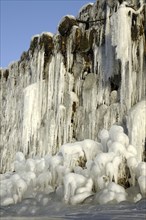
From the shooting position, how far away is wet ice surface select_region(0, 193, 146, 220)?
39.2ft

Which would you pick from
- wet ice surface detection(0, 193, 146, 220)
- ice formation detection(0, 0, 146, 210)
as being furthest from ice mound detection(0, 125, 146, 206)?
wet ice surface detection(0, 193, 146, 220)

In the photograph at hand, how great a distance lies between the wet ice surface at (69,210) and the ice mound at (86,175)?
14.6 inches

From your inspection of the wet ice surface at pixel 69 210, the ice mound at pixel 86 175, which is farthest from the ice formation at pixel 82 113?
the wet ice surface at pixel 69 210

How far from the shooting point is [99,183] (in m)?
15.7

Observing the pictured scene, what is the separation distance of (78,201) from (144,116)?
5149 millimetres

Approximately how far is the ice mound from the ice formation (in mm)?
37

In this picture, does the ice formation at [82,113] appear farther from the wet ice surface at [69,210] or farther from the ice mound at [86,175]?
the wet ice surface at [69,210]

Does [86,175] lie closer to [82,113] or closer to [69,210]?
[69,210]

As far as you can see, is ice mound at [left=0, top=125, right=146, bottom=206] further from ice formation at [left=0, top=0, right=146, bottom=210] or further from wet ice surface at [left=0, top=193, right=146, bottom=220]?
wet ice surface at [left=0, top=193, right=146, bottom=220]

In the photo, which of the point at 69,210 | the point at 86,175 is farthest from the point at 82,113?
the point at 69,210

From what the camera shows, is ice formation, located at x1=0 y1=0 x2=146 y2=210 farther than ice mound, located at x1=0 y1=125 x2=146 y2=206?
Yes

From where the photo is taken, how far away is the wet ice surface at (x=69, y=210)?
11962mm

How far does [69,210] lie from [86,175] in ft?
7.55

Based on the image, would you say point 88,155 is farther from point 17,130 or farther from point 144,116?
point 17,130
